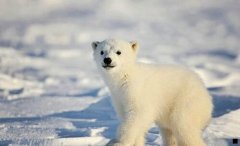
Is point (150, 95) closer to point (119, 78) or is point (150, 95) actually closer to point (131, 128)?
point (119, 78)

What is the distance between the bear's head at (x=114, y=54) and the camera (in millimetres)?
6742

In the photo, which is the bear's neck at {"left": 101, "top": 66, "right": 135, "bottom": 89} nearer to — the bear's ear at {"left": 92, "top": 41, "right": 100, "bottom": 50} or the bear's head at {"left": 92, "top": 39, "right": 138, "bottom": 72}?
the bear's head at {"left": 92, "top": 39, "right": 138, "bottom": 72}

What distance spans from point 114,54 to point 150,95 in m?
0.80

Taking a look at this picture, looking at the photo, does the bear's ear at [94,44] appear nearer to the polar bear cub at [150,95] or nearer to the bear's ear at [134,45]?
the polar bear cub at [150,95]

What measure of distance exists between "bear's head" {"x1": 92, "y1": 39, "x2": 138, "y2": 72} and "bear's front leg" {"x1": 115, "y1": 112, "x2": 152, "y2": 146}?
0.75m

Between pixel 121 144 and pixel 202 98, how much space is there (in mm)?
1625

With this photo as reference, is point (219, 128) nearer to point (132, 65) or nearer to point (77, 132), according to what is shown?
point (77, 132)

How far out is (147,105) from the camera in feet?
22.1

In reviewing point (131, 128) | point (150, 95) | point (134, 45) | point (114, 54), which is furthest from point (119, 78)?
point (131, 128)

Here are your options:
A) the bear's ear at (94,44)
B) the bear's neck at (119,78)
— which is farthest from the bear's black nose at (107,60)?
the bear's ear at (94,44)

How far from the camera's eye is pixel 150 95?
6918 millimetres

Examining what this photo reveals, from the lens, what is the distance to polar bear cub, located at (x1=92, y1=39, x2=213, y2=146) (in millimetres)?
6688

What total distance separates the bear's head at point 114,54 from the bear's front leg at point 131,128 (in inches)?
29.6

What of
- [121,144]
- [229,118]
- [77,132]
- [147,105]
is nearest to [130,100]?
[147,105]
